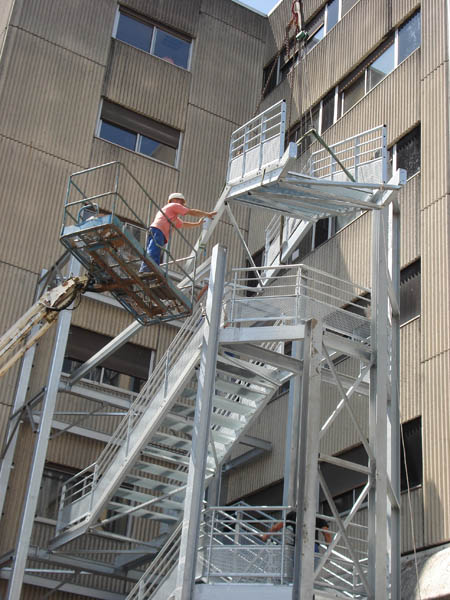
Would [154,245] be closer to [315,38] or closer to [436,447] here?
[436,447]

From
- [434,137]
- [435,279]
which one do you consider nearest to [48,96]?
[434,137]

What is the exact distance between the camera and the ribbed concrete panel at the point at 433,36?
70.3 feet

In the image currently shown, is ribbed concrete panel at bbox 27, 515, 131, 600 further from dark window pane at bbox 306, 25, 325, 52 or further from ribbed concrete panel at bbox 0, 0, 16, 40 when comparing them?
dark window pane at bbox 306, 25, 325, 52

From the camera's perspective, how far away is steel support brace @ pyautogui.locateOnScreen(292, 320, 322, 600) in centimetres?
1470

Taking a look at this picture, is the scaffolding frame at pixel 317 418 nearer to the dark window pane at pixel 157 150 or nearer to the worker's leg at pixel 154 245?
the worker's leg at pixel 154 245

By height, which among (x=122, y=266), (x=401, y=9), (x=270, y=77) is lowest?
(x=122, y=266)

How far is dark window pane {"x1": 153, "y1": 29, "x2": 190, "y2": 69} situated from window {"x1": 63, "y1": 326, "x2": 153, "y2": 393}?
1087 centimetres

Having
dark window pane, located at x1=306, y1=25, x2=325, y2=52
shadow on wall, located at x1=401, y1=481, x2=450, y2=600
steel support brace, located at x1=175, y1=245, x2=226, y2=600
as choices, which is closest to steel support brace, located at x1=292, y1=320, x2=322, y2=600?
steel support brace, located at x1=175, y1=245, x2=226, y2=600

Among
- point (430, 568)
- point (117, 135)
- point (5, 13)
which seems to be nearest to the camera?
point (430, 568)

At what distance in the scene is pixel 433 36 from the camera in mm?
21922

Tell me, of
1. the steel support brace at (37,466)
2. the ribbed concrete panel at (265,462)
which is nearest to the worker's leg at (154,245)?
the steel support brace at (37,466)

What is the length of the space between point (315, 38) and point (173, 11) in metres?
5.50

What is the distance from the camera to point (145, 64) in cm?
2945

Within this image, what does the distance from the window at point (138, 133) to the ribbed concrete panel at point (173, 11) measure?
4.16m
